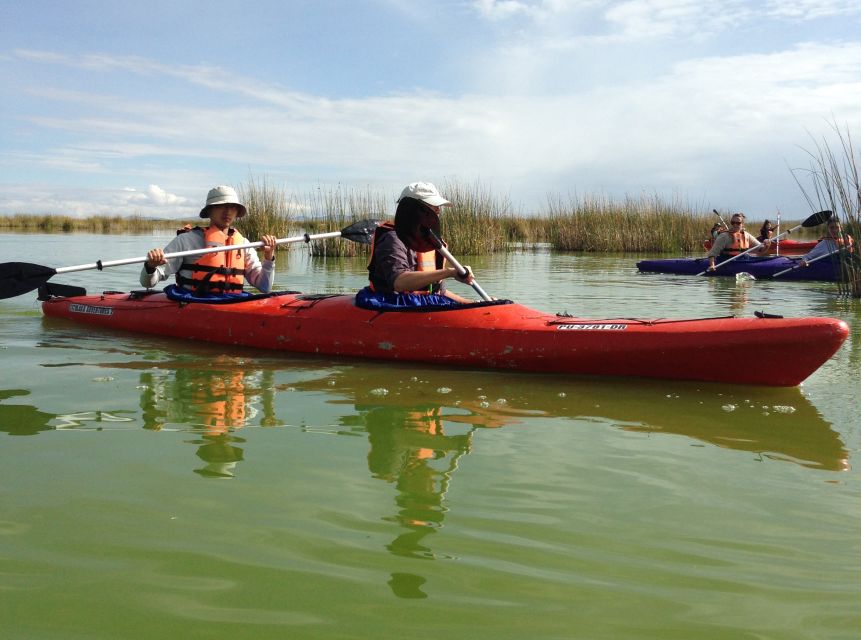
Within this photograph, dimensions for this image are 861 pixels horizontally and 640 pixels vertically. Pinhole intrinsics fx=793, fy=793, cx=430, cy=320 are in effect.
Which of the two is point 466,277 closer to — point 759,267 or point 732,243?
point 759,267

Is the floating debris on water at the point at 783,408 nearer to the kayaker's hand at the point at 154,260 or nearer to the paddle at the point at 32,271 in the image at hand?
the paddle at the point at 32,271

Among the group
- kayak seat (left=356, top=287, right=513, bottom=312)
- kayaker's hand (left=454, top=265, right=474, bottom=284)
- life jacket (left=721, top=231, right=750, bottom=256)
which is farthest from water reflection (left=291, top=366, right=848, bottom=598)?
life jacket (left=721, top=231, right=750, bottom=256)

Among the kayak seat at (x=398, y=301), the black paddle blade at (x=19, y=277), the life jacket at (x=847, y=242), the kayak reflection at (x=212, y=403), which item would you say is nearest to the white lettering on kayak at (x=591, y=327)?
the kayak seat at (x=398, y=301)

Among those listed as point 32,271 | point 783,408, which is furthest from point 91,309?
point 783,408

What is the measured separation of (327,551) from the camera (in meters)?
2.19

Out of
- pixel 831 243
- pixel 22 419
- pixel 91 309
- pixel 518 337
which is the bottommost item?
pixel 22 419

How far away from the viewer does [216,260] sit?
626 centimetres

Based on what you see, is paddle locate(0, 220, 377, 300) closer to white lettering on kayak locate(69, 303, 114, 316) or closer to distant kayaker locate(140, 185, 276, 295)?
distant kayaker locate(140, 185, 276, 295)

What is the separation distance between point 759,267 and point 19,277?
1024 centimetres

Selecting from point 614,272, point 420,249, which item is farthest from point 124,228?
point 420,249

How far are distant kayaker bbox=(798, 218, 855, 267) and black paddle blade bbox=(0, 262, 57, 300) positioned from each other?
25.9 ft

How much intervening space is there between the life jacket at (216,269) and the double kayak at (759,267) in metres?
8.07

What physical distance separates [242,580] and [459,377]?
2857mm

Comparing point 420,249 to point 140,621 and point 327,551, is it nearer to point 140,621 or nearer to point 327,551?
point 327,551
